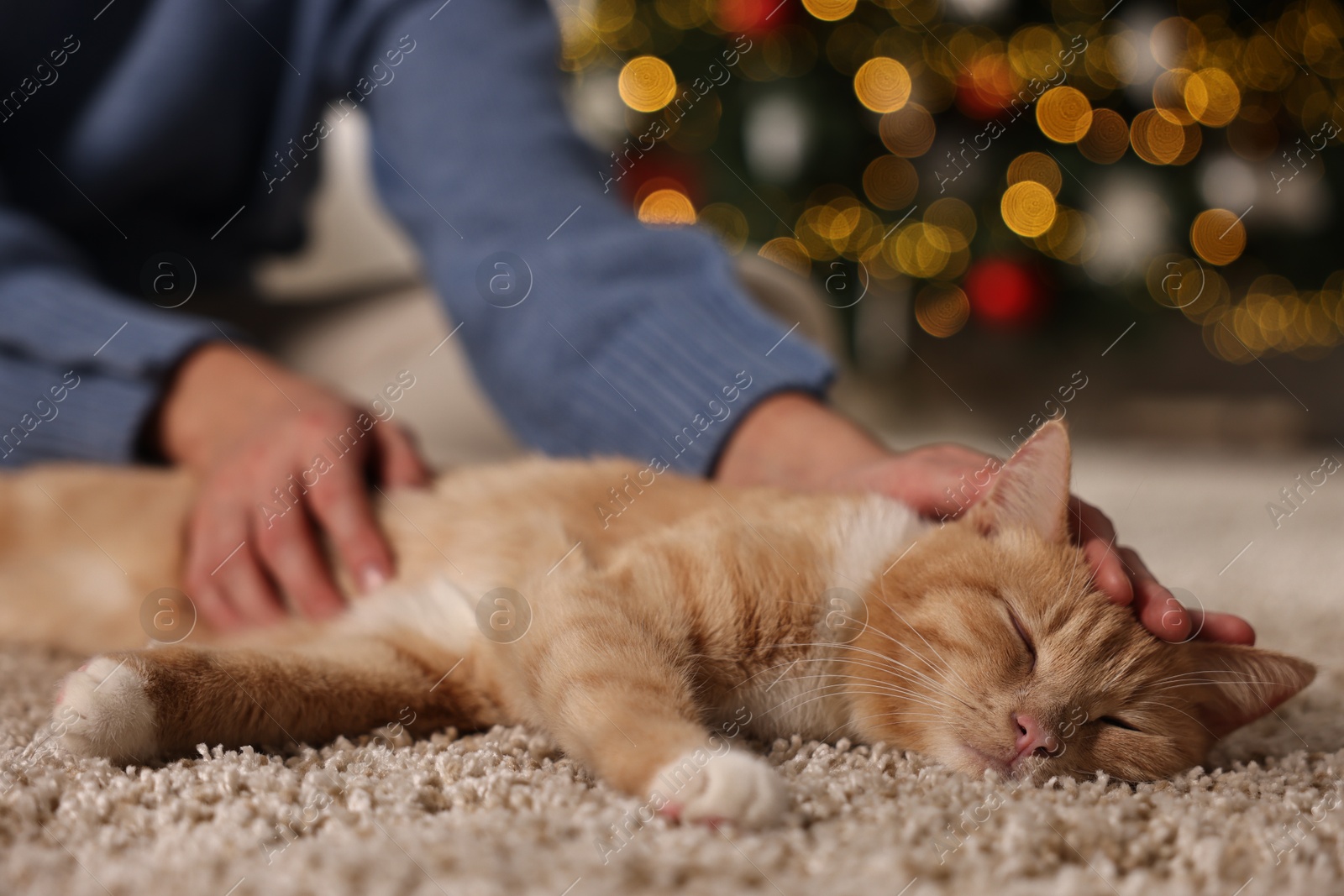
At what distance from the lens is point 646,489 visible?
133 cm

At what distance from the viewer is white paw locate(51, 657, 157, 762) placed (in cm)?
90

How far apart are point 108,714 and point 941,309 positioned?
11.6 feet

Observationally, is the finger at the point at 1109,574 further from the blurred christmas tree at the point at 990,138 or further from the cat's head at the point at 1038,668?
A: the blurred christmas tree at the point at 990,138

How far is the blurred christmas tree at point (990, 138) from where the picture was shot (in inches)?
137

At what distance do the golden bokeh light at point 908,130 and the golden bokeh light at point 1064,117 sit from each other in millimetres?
408

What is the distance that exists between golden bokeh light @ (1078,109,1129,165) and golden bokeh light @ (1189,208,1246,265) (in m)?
0.41

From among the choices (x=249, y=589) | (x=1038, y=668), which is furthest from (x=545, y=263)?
(x=1038, y=668)

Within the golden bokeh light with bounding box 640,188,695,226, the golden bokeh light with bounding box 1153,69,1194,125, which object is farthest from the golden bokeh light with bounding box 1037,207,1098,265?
the golden bokeh light with bounding box 640,188,695,226

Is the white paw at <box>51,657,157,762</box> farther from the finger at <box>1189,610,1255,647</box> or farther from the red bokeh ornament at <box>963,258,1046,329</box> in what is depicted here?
the red bokeh ornament at <box>963,258,1046,329</box>

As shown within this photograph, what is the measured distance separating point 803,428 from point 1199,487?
2.43 meters

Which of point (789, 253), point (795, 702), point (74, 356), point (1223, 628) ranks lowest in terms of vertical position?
point (795, 702)

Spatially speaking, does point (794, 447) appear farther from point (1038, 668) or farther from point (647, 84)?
point (647, 84)

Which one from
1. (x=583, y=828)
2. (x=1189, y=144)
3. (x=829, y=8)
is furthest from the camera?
(x=1189, y=144)

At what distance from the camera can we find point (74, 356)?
1.60m
